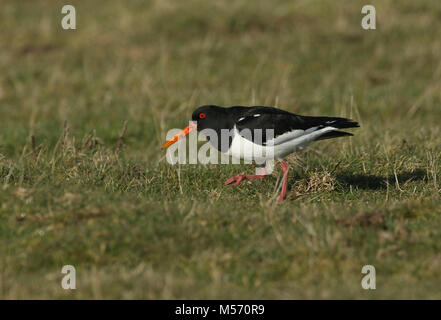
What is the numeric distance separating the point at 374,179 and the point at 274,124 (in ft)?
5.53

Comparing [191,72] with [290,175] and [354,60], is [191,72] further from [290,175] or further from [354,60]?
[290,175]

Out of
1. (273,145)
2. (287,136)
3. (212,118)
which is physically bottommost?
(273,145)

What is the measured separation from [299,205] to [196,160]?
187 cm

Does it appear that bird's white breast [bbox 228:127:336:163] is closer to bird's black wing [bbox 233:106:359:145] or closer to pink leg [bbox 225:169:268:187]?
bird's black wing [bbox 233:106:359:145]

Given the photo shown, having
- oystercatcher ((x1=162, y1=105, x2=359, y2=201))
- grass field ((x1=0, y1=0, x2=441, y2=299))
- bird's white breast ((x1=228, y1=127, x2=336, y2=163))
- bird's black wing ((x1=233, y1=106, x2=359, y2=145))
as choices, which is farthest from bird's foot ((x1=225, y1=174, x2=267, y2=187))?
bird's black wing ((x1=233, y1=106, x2=359, y2=145))

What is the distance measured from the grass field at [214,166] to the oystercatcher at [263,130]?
501 millimetres

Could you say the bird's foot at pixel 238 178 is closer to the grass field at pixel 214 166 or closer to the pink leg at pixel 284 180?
the grass field at pixel 214 166

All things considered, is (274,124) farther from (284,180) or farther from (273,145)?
(284,180)

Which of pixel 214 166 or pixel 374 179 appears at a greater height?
pixel 214 166

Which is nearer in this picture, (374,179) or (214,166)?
(374,179)

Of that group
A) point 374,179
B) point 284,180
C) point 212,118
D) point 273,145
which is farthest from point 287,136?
point 374,179

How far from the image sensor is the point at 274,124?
763 centimetres

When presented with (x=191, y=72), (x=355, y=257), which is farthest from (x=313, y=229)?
(x=191, y=72)

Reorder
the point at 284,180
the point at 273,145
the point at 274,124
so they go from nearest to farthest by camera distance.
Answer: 1. the point at 273,145
2. the point at 274,124
3. the point at 284,180
